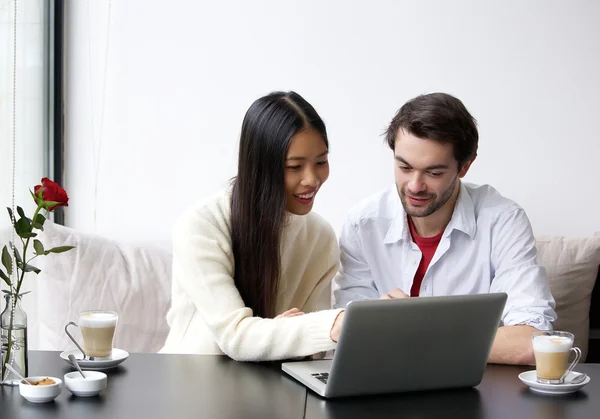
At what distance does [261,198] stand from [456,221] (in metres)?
0.61

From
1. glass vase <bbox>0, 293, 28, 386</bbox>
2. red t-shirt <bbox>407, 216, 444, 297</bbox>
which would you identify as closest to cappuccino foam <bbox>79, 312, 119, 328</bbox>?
glass vase <bbox>0, 293, 28, 386</bbox>

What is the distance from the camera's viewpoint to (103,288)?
2.56m

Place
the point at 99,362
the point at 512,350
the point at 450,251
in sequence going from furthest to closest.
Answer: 1. the point at 450,251
2. the point at 512,350
3. the point at 99,362

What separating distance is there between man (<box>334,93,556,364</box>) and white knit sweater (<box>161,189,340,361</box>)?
175 mm

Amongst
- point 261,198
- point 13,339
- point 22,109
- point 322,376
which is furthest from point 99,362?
point 22,109

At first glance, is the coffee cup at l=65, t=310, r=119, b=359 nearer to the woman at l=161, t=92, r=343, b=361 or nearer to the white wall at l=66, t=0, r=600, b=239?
the woman at l=161, t=92, r=343, b=361

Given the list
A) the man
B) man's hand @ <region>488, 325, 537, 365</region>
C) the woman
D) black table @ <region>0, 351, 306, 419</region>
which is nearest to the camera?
black table @ <region>0, 351, 306, 419</region>

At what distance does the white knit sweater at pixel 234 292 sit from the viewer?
5.54 ft

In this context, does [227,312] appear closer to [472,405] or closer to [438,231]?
[472,405]

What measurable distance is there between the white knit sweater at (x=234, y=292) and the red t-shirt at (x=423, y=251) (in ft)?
0.85

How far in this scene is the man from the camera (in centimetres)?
219

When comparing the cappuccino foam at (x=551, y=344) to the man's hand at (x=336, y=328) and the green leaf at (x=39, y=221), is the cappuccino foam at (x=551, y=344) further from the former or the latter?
the green leaf at (x=39, y=221)

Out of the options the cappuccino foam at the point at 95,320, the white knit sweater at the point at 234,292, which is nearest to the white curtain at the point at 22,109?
the white knit sweater at the point at 234,292

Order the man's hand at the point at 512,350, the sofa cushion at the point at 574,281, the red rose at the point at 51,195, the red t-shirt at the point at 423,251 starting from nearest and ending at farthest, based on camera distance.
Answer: the red rose at the point at 51,195 < the man's hand at the point at 512,350 < the red t-shirt at the point at 423,251 < the sofa cushion at the point at 574,281
